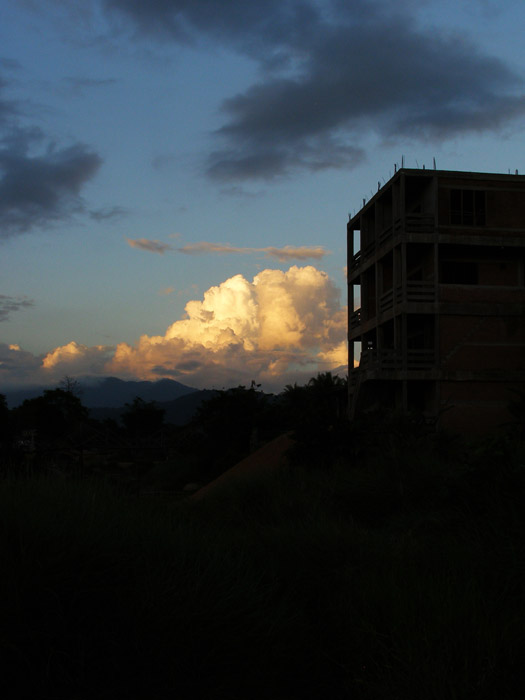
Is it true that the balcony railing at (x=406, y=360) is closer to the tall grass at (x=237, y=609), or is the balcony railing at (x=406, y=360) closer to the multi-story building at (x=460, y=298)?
the multi-story building at (x=460, y=298)

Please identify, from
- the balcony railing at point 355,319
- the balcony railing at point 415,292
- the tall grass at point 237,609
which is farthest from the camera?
the balcony railing at point 355,319

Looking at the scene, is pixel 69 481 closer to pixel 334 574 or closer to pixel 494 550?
pixel 334 574

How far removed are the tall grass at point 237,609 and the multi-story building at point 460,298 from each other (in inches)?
880

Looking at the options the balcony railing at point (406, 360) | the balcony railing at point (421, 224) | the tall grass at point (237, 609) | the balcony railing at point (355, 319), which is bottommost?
the tall grass at point (237, 609)

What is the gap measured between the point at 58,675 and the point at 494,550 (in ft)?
17.4

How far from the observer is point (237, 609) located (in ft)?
21.2

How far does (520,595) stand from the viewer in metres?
Answer: 7.25

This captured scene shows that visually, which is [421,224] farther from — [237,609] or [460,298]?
[237,609]

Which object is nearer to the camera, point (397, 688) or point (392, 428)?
point (397, 688)

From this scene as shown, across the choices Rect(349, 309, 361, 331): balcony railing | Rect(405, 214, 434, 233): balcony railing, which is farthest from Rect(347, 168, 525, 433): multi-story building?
Rect(349, 309, 361, 331): balcony railing

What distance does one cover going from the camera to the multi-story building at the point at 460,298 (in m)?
30.9

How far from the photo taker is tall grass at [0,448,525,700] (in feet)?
18.4

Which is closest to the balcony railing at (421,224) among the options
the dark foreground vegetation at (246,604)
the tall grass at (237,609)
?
the dark foreground vegetation at (246,604)

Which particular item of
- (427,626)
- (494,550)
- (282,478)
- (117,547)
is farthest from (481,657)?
(282,478)
